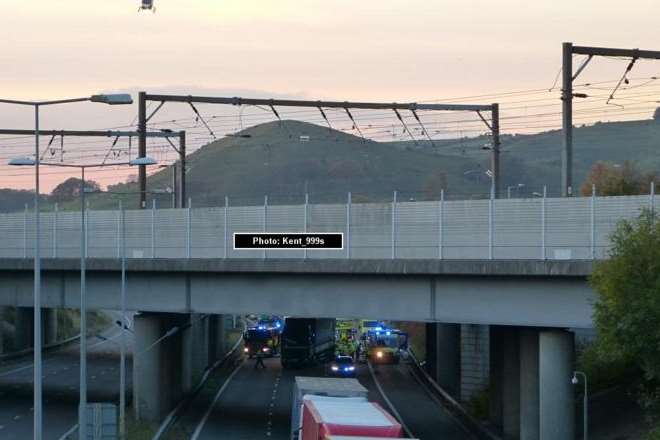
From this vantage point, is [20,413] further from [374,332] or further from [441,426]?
[374,332]

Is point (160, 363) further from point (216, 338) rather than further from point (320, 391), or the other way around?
point (216, 338)

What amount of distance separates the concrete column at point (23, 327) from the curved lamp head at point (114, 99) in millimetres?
70827

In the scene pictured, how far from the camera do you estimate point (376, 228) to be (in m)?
47.7

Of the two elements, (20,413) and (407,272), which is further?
(20,413)

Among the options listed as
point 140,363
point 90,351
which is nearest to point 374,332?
point 90,351

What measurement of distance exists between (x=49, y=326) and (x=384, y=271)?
70.2 m

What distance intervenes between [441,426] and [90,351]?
5821 centimetres

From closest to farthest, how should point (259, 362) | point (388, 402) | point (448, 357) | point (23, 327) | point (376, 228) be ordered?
1. point (376, 228)
2. point (388, 402)
3. point (448, 357)
4. point (259, 362)
5. point (23, 327)

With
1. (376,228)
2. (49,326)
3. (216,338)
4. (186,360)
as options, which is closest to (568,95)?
(376,228)

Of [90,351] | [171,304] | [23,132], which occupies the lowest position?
[90,351]

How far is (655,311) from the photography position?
3612 cm

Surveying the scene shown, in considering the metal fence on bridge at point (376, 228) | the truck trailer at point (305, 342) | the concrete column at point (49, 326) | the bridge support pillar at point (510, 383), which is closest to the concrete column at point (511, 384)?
the bridge support pillar at point (510, 383)

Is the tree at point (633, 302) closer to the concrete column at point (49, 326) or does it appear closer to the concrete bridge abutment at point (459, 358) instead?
the concrete bridge abutment at point (459, 358)

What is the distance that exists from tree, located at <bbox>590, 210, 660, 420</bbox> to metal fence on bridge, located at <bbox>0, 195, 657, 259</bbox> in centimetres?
418
